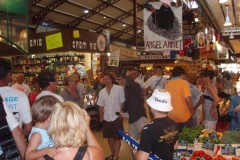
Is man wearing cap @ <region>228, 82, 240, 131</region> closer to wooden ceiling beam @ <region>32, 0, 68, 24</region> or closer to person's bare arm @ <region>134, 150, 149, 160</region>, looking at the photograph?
person's bare arm @ <region>134, 150, 149, 160</region>

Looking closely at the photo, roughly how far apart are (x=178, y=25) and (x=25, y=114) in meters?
4.51

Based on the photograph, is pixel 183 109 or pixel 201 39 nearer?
pixel 183 109

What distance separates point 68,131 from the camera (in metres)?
1.98

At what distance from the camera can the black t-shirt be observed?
2.80 meters

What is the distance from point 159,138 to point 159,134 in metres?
0.04

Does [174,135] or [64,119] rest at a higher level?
[64,119]

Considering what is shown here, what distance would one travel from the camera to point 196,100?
19.7 ft

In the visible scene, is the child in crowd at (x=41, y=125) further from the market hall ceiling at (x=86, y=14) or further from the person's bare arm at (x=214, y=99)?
the market hall ceiling at (x=86, y=14)

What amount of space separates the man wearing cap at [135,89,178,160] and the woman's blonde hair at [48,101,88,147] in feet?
3.01

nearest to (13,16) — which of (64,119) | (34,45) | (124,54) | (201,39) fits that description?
(34,45)

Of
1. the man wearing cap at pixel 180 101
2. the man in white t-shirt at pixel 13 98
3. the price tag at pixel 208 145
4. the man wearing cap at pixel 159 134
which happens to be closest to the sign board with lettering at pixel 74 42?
the man wearing cap at pixel 180 101

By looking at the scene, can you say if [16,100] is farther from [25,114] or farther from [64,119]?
[64,119]

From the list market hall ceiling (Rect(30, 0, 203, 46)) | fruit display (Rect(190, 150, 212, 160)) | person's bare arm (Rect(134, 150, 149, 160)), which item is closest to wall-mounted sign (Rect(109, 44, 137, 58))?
market hall ceiling (Rect(30, 0, 203, 46))

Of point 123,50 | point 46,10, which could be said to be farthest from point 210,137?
point 46,10
